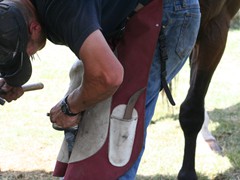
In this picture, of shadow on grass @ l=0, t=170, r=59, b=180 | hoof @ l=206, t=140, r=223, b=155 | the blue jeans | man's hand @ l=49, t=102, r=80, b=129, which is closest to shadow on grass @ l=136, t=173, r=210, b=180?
hoof @ l=206, t=140, r=223, b=155

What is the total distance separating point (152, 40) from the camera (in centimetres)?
217

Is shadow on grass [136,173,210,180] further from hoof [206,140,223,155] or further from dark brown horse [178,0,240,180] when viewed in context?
hoof [206,140,223,155]

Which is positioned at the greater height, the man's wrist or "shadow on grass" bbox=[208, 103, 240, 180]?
the man's wrist

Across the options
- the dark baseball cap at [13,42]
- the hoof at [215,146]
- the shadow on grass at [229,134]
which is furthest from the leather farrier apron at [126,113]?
the hoof at [215,146]

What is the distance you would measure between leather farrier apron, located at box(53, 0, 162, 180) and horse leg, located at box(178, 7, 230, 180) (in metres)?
1.03

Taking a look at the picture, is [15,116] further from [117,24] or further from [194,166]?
[117,24]

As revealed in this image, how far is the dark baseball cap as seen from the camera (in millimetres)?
1849

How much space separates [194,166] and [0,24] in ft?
6.88

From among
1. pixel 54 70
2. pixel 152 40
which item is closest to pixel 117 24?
pixel 152 40

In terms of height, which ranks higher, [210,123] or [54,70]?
[210,123]

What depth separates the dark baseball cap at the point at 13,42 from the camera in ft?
6.07

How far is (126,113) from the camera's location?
219cm

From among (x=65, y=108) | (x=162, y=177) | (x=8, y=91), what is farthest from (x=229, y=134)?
(x=65, y=108)

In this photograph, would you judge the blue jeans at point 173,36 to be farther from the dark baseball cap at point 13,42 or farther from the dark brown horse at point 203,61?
the dark brown horse at point 203,61
